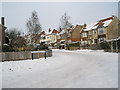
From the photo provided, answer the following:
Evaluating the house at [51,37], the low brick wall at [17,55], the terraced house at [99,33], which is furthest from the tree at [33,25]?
the house at [51,37]

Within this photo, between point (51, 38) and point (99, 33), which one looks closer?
point (99, 33)

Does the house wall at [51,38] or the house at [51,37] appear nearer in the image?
the house at [51,37]

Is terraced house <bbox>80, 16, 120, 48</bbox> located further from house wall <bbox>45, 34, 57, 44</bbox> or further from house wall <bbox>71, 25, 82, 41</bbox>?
house wall <bbox>45, 34, 57, 44</bbox>

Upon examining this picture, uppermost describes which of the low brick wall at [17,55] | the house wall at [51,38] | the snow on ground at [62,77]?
the house wall at [51,38]

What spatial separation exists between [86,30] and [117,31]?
72.8 feet

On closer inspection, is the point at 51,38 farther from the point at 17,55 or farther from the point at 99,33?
the point at 17,55

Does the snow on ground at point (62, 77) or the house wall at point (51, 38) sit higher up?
the house wall at point (51, 38)

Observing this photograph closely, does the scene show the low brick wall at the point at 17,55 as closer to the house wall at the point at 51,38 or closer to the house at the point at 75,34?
the house at the point at 75,34

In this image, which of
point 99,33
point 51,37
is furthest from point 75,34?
point 51,37

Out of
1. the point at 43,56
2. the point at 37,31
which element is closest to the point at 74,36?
the point at 37,31

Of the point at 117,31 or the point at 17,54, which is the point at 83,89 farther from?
the point at 117,31

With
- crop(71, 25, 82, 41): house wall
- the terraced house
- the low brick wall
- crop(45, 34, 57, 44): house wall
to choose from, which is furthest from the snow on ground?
crop(45, 34, 57, 44): house wall

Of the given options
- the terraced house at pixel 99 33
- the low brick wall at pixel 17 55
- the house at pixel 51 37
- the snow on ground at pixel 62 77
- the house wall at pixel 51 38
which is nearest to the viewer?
the snow on ground at pixel 62 77

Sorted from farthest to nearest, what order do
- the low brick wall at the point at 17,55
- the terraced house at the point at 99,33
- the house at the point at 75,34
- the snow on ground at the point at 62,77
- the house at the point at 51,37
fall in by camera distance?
the house at the point at 51,37
the house at the point at 75,34
the terraced house at the point at 99,33
the low brick wall at the point at 17,55
the snow on ground at the point at 62,77
